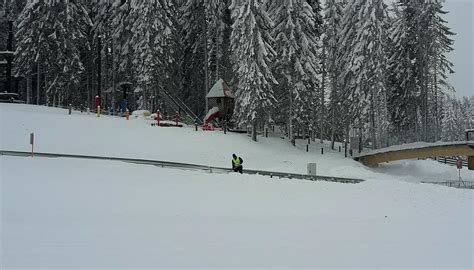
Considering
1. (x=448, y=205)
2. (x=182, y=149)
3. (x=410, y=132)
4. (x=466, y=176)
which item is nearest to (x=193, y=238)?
(x=448, y=205)

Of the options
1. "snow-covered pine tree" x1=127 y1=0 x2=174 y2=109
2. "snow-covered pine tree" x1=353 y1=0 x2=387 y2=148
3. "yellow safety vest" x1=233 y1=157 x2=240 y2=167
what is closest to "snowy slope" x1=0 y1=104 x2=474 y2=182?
"snow-covered pine tree" x1=127 y1=0 x2=174 y2=109

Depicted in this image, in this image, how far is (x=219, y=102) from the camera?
40.1 m

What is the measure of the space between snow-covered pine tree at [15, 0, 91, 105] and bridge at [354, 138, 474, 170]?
29.9 meters

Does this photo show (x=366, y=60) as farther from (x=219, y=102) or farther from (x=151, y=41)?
(x=151, y=41)

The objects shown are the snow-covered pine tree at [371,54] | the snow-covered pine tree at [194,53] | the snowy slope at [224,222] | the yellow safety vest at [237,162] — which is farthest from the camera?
the snow-covered pine tree at [194,53]

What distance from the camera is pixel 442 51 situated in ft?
141

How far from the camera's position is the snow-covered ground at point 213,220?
819 centimetres

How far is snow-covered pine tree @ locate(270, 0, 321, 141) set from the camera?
3766cm

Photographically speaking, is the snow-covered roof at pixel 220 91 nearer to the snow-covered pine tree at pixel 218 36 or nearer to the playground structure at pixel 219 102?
the playground structure at pixel 219 102

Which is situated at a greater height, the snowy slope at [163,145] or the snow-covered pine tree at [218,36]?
the snow-covered pine tree at [218,36]

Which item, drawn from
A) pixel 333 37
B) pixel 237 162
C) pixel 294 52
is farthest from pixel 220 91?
pixel 237 162

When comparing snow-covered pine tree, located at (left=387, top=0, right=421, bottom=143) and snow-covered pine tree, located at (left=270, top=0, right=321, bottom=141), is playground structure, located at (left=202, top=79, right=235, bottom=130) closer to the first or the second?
snow-covered pine tree, located at (left=270, top=0, right=321, bottom=141)

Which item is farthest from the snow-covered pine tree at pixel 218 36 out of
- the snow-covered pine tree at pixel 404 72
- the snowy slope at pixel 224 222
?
the snowy slope at pixel 224 222

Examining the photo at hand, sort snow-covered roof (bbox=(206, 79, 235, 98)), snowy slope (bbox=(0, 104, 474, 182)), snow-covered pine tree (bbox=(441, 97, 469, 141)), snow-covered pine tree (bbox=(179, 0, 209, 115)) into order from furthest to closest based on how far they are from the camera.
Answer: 1. snow-covered pine tree (bbox=(441, 97, 469, 141))
2. snow-covered pine tree (bbox=(179, 0, 209, 115))
3. snow-covered roof (bbox=(206, 79, 235, 98))
4. snowy slope (bbox=(0, 104, 474, 182))
